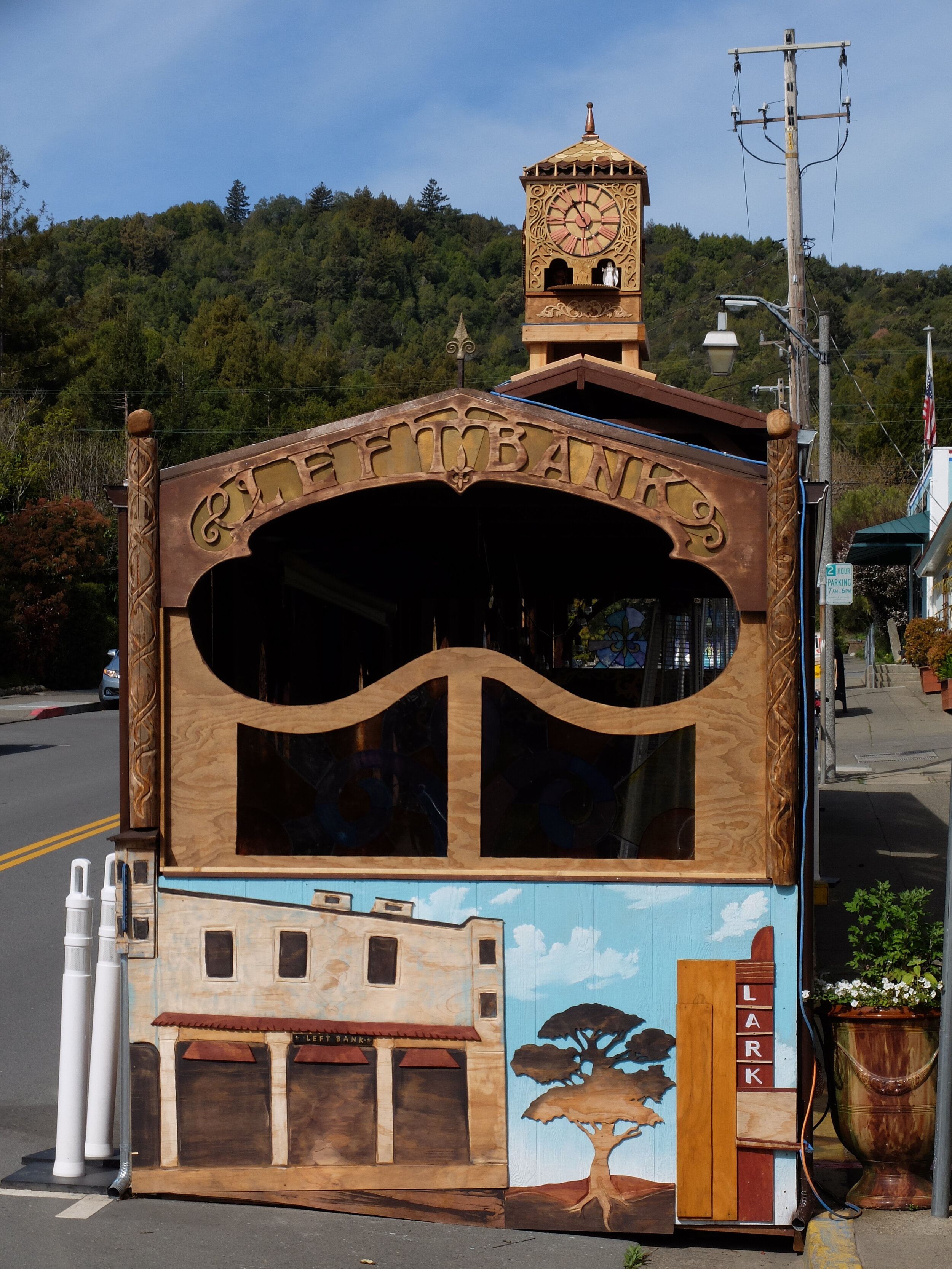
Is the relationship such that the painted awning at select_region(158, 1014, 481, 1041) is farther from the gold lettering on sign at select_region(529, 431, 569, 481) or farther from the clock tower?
the clock tower

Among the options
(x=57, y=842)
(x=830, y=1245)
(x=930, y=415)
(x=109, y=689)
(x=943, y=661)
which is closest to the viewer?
(x=830, y=1245)

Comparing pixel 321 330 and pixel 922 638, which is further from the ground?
pixel 321 330

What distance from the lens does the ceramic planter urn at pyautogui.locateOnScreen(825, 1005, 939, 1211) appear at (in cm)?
478

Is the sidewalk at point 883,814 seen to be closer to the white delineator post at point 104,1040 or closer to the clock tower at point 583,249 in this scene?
the white delineator post at point 104,1040

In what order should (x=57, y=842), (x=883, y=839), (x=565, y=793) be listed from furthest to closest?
(x=883, y=839)
(x=57, y=842)
(x=565, y=793)

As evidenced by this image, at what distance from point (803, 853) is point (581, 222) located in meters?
7.83

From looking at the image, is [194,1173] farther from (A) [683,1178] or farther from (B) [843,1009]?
(B) [843,1009]

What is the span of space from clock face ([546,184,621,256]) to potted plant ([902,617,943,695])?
4.22 meters

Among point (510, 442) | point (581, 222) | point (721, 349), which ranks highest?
point (581, 222)

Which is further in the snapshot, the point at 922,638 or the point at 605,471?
the point at 922,638

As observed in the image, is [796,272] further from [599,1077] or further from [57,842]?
[599,1077]

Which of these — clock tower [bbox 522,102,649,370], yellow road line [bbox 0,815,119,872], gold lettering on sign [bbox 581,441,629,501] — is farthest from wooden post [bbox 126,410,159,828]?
yellow road line [bbox 0,815,119,872]

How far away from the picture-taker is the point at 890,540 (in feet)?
66.1

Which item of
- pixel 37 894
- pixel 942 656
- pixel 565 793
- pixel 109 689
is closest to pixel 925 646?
pixel 942 656
